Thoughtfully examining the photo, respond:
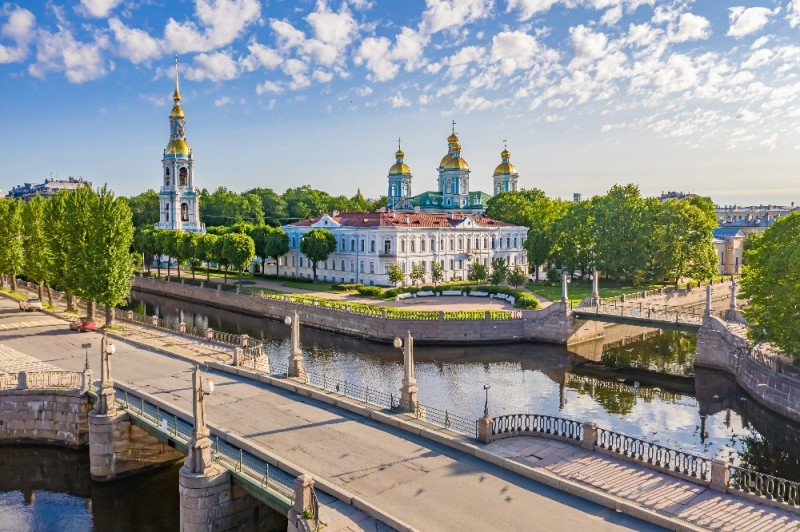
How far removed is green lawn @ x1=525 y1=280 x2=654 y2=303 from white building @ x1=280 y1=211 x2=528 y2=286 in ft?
36.2

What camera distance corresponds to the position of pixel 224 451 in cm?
1981

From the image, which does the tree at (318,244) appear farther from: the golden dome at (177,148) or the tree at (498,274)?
the golden dome at (177,148)

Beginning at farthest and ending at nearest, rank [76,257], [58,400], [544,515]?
1. [76,257]
2. [58,400]
3. [544,515]

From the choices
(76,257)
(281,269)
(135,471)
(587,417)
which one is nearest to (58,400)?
(135,471)

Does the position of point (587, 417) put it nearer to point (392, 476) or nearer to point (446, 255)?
point (392, 476)

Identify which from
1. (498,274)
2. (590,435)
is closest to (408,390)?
(590,435)

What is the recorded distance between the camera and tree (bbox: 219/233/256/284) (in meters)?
73.7

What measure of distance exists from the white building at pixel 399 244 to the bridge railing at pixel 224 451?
49.2 m

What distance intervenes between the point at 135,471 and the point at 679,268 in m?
58.4

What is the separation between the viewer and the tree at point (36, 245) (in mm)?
51812

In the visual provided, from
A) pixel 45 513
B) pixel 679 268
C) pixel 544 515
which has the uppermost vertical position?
pixel 679 268

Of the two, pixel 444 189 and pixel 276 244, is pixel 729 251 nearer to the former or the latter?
pixel 444 189

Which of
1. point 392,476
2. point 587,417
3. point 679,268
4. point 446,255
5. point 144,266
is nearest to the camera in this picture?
point 392,476

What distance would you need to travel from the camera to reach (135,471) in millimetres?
24844
